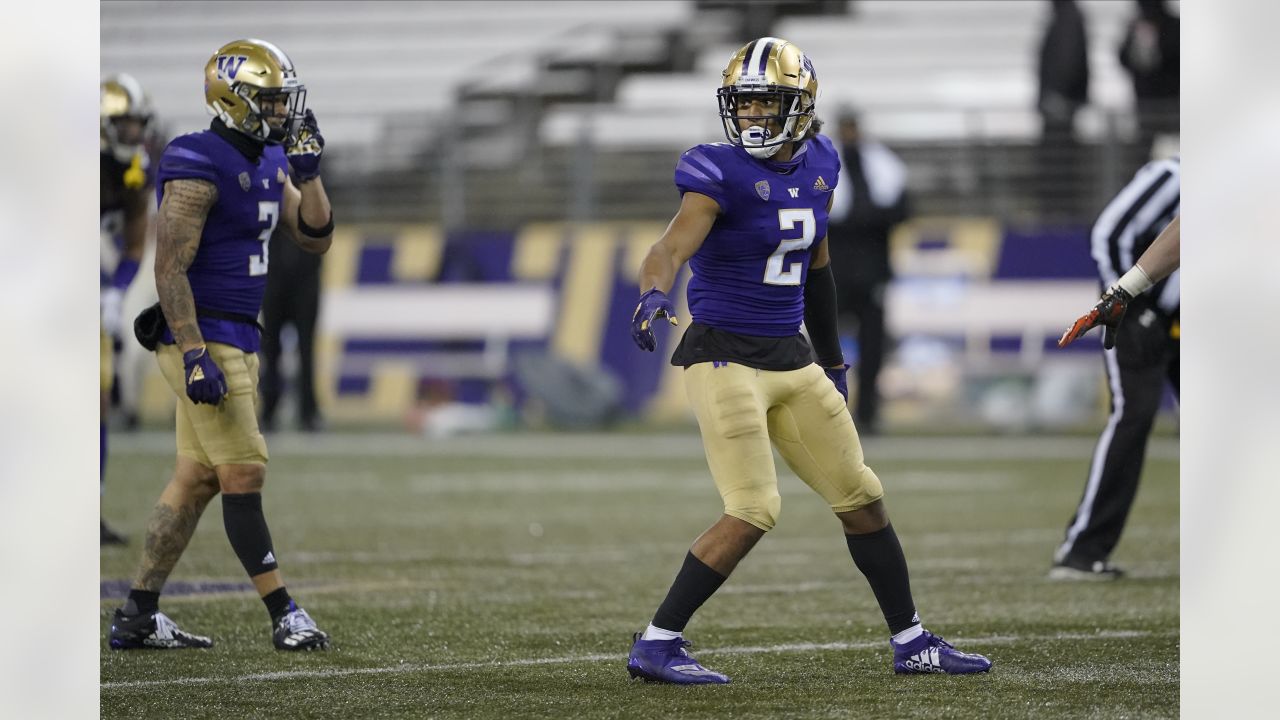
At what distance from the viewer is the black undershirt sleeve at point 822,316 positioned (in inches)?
189

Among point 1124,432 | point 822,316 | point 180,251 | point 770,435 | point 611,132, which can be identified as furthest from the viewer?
point 611,132

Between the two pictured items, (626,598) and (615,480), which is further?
(615,480)

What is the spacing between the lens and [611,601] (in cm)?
604

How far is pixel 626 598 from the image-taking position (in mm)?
6098

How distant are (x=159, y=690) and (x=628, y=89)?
55.0 feet

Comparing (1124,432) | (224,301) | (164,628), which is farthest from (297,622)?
(1124,432)

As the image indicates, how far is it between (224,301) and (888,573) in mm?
1918

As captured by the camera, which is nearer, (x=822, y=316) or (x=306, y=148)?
(x=822, y=316)

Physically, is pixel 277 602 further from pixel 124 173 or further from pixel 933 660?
pixel 124 173

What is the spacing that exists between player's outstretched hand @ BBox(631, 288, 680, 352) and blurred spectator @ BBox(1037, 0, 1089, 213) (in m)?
12.3

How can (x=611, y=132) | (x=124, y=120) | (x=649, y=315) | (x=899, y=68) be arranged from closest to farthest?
(x=649, y=315), (x=124, y=120), (x=611, y=132), (x=899, y=68)

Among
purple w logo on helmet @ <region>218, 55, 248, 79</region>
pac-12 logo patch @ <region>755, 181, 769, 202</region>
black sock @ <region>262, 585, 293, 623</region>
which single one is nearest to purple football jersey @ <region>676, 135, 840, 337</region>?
pac-12 logo patch @ <region>755, 181, 769, 202</region>
